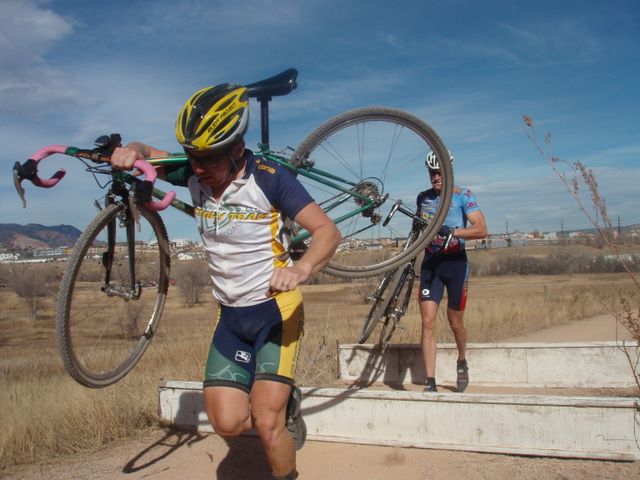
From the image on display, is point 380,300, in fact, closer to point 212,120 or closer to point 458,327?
point 458,327

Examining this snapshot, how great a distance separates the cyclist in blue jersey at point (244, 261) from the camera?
10.4 feet

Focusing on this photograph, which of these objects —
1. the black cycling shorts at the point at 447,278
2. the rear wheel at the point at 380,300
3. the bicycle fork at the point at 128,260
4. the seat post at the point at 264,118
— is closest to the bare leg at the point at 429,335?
the black cycling shorts at the point at 447,278

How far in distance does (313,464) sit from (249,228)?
2.04 meters

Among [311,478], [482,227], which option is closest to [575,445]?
[311,478]

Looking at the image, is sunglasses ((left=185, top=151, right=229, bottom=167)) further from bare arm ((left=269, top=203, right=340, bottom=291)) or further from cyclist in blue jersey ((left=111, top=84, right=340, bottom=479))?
bare arm ((left=269, top=203, right=340, bottom=291))

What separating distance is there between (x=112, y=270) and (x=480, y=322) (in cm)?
843

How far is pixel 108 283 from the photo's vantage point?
3.99 m

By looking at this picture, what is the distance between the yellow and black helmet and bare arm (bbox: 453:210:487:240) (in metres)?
3.17

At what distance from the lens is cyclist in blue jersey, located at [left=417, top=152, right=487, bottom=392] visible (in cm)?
577

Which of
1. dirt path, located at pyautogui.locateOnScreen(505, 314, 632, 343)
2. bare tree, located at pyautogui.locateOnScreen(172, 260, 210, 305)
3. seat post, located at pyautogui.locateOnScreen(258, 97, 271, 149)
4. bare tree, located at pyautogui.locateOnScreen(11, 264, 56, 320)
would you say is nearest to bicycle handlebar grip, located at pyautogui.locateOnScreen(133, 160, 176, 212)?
seat post, located at pyautogui.locateOnScreen(258, 97, 271, 149)

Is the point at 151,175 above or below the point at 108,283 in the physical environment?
above

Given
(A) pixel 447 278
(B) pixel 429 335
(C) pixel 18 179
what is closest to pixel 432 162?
(A) pixel 447 278

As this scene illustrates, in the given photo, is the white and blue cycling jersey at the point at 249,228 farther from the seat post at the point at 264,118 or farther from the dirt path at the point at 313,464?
the seat post at the point at 264,118

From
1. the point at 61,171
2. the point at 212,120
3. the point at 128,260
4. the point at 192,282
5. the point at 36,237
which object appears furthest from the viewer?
the point at 36,237
